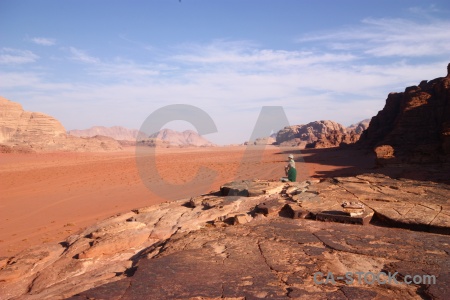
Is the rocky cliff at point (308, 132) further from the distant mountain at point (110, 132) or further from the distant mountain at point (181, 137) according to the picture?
the distant mountain at point (110, 132)

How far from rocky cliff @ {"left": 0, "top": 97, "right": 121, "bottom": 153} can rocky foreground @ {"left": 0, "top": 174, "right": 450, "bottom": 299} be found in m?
38.6

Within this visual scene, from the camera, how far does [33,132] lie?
41469 millimetres

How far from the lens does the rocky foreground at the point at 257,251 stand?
2.58 meters

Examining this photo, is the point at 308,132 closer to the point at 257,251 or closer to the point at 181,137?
the point at 257,251

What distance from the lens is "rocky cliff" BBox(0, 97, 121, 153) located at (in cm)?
3956

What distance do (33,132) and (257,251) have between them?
4660 centimetres

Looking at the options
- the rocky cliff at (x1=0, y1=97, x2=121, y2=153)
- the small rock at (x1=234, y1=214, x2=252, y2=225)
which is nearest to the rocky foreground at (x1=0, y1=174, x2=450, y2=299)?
the small rock at (x1=234, y1=214, x2=252, y2=225)

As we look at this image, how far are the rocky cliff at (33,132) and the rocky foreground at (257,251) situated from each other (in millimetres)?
38629

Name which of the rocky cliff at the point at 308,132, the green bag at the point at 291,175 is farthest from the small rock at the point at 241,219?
the rocky cliff at the point at 308,132

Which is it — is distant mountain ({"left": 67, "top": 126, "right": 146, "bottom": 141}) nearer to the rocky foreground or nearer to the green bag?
the green bag

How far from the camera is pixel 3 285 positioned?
3875 mm

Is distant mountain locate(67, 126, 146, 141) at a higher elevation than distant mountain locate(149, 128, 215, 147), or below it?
higher

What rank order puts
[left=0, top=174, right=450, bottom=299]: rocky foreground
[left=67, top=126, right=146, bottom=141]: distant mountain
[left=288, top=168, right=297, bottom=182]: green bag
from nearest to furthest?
Answer: [left=0, top=174, right=450, bottom=299]: rocky foreground → [left=288, top=168, right=297, bottom=182]: green bag → [left=67, top=126, right=146, bottom=141]: distant mountain

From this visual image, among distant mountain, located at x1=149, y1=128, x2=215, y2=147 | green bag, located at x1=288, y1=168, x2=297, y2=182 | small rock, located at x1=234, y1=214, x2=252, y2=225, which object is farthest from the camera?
distant mountain, located at x1=149, y1=128, x2=215, y2=147
